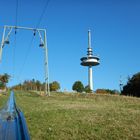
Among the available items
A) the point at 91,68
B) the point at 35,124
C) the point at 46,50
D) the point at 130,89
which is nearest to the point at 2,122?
the point at 35,124

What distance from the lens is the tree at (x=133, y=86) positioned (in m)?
94.2

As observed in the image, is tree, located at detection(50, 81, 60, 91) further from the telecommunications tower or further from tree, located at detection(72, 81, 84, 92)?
the telecommunications tower

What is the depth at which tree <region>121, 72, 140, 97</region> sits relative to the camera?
94188 mm

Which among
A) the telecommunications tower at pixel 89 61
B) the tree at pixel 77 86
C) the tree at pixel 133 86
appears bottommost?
the tree at pixel 133 86

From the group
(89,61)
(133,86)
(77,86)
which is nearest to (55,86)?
(77,86)

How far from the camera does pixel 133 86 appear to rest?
97.0m

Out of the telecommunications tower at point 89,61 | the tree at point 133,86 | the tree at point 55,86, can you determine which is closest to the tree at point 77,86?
the telecommunications tower at point 89,61

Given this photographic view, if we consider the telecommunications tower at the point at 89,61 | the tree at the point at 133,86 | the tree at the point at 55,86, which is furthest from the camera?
the tree at the point at 55,86

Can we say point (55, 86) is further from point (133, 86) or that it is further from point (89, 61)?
point (133, 86)

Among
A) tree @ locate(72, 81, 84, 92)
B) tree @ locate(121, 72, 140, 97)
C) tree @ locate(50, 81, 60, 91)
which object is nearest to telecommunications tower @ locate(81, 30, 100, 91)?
tree @ locate(72, 81, 84, 92)

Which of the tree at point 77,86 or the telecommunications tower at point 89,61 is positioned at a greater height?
the telecommunications tower at point 89,61

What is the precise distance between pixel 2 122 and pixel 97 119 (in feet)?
13.7

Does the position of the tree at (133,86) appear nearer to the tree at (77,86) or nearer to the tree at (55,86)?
the tree at (77,86)

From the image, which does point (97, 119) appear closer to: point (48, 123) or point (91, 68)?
point (48, 123)
